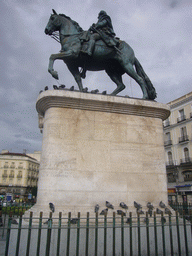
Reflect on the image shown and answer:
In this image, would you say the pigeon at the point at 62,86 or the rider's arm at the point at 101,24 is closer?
the pigeon at the point at 62,86

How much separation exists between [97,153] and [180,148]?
3778cm

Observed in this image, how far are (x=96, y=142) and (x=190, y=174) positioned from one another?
3630 centimetres

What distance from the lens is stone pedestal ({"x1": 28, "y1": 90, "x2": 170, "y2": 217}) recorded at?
5.49 meters

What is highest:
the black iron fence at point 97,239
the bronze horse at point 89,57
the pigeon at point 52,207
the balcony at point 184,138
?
the balcony at point 184,138

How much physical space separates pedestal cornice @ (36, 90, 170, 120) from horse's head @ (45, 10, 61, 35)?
2.65m

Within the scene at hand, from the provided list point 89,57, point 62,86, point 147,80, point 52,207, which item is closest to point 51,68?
point 62,86

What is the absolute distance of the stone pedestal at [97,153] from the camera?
216 inches

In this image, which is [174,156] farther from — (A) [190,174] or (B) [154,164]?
(B) [154,164]

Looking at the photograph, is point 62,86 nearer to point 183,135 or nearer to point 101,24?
point 101,24

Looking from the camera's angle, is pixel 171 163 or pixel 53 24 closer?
pixel 53 24

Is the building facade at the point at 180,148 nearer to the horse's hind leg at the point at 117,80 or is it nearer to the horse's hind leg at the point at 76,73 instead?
the horse's hind leg at the point at 117,80

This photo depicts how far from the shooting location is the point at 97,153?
A: 235 inches

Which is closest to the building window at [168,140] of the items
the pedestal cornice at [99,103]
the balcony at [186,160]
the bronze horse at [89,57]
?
the balcony at [186,160]

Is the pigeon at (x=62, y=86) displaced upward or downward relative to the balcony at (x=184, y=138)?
downward
